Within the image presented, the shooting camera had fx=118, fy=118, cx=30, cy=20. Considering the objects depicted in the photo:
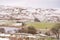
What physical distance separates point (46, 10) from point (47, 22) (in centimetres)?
14

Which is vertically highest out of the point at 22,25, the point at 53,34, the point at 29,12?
the point at 29,12

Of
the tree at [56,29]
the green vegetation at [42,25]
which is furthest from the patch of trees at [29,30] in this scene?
the tree at [56,29]

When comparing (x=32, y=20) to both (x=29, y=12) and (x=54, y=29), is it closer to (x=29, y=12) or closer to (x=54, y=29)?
(x=29, y=12)

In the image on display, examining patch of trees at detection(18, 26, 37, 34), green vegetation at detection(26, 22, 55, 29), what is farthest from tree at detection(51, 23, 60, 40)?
patch of trees at detection(18, 26, 37, 34)

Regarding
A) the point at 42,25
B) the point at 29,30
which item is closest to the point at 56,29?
the point at 42,25

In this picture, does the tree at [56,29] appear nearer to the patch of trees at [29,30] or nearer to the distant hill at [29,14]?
the distant hill at [29,14]

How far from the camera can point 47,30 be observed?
1325 mm

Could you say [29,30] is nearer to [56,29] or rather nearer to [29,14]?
[29,14]

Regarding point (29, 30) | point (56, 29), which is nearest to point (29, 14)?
point (29, 30)

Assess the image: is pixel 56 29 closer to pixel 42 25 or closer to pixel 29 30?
pixel 42 25

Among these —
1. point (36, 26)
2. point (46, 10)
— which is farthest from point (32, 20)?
point (46, 10)

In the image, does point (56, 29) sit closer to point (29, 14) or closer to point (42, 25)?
point (42, 25)

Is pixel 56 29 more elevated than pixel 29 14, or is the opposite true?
pixel 29 14

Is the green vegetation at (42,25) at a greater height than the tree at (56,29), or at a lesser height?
greater
